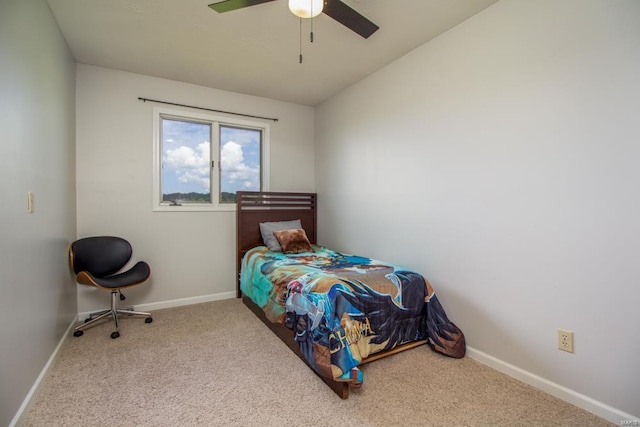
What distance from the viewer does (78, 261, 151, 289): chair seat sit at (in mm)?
2590

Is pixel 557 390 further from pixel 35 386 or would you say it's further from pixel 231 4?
pixel 35 386

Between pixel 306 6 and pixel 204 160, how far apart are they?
2.49 m

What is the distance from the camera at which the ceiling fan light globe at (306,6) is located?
1.63 metres

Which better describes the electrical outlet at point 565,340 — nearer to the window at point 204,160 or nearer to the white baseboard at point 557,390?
the white baseboard at point 557,390

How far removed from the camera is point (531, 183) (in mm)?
1924

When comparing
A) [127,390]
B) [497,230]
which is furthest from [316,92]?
[127,390]

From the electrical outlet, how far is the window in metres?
3.30

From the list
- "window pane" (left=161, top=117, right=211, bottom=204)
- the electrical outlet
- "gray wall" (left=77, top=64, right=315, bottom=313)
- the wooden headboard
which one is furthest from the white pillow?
the electrical outlet

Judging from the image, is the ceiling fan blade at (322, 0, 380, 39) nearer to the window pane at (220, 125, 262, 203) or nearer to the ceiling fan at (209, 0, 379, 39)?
the ceiling fan at (209, 0, 379, 39)

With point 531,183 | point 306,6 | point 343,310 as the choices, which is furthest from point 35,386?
point 531,183

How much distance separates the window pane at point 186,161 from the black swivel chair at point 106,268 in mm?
749

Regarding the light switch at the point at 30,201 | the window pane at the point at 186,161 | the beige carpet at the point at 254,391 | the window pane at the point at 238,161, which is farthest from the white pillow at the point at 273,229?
the light switch at the point at 30,201

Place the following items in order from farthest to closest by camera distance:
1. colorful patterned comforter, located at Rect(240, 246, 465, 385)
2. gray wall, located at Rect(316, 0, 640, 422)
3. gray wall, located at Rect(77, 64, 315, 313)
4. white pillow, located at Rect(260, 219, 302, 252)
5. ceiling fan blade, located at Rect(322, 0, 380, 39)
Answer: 1. white pillow, located at Rect(260, 219, 302, 252)
2. gray wall, located at Rect(77, 64, 315, 313)
3. colorful patterned comforter, located at Rect(240, 246, 465, 385)
4. ceiling fan blade, located at Rect(322, 0, 380, 39)
5. gray wall, located at Rect(316, 0, 640, 422)

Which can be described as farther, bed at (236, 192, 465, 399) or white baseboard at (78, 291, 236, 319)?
white baseboard at (78, 291, 236, 319)
